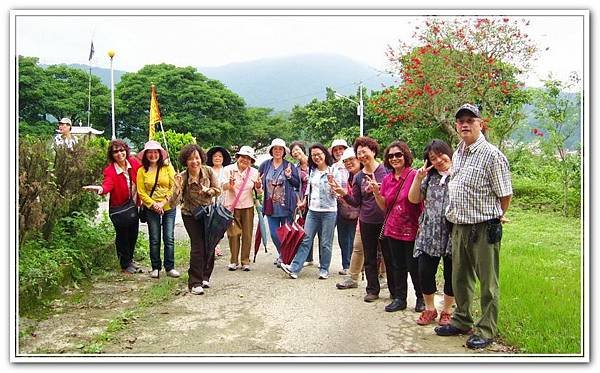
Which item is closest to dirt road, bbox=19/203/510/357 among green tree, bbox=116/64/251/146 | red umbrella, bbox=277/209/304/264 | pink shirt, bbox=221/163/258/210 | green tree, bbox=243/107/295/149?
red umbrella, bbox=277/209/304/264

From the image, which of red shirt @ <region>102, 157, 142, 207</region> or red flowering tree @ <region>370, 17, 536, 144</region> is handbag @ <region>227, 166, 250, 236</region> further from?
red flowering tree @ <region>370, 17, 536, 144</region>

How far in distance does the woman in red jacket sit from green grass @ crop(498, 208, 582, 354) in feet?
12.6

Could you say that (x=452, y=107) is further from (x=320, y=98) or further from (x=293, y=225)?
(x=320, y=98)

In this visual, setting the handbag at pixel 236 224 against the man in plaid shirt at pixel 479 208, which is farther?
the handbag at pixel 236 224

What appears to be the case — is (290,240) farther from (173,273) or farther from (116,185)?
(116,185)

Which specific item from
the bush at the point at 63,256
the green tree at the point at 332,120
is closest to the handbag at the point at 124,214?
the bush at the point at 63,256

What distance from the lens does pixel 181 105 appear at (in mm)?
31500

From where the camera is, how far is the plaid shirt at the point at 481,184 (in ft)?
12.7

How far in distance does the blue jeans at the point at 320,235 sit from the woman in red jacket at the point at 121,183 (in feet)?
5.95

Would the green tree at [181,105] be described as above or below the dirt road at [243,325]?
above

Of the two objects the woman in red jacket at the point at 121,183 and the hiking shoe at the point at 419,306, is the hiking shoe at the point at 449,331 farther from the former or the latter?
the woman in red jacket at the point at 121,183

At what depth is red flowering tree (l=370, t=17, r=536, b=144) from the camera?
10977mm

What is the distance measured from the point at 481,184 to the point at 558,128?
6841mm

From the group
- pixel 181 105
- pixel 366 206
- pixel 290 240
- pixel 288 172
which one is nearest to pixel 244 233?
pixel 290 240
